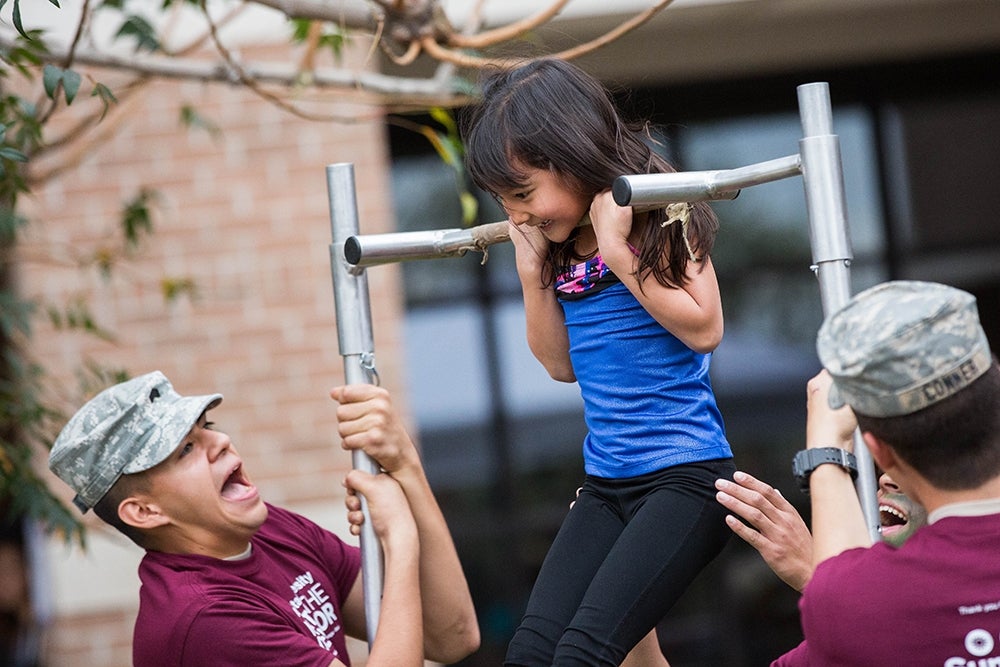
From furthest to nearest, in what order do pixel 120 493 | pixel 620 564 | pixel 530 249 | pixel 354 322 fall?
pixel 120 493
pixel 354 322
pixel 530 249
pixel 620 564

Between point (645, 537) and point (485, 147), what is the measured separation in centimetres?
64

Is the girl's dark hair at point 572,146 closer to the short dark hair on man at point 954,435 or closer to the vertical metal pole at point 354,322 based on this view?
the vertical metal pole at point 354,322

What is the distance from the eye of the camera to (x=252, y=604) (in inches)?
93.5

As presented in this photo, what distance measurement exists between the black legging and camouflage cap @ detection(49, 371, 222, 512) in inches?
28.3

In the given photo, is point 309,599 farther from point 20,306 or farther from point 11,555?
point 11,555

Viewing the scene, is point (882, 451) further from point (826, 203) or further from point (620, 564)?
point (620, 564)

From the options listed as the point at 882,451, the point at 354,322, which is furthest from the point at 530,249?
the point at 882,451

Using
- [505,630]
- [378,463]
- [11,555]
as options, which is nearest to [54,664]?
[11,555]

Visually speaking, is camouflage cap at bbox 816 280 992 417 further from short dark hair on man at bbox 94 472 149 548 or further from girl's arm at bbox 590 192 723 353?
short dark hair on man at bbox 94 472 149 548

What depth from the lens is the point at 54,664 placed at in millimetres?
4816

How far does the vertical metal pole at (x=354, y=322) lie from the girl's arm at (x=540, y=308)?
0.90 ft

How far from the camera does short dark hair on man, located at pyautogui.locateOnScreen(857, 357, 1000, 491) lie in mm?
1601

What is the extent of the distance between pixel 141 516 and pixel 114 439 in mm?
152

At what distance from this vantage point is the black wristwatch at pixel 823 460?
1747 millimetres
